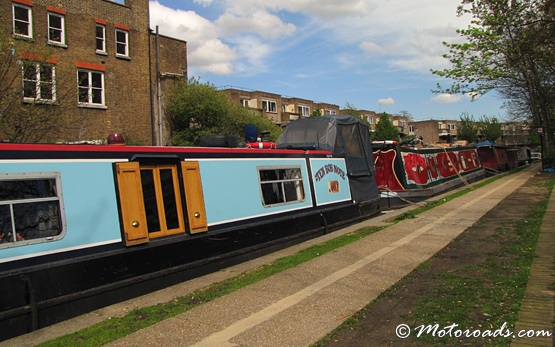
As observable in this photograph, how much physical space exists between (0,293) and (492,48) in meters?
19.6

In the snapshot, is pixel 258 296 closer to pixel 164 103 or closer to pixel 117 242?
pixel 117 242

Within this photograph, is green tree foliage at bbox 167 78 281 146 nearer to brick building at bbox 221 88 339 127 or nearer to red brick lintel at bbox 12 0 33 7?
red brick lintel at bbox 12 0 33 7

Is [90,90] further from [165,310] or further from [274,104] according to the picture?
[274,104]

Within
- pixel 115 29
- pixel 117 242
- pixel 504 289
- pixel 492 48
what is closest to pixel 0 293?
pixel 117 242

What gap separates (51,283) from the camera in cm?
461

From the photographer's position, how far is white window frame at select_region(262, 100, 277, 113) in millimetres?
45412

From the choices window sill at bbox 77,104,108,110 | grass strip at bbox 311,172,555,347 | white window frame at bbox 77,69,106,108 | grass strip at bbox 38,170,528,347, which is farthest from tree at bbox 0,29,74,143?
grass strip at bbox 311,172,555,347

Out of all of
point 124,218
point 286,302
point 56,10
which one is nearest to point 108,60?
point 56,10

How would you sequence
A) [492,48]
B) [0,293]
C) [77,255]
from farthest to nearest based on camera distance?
[492,48]
[77,255]
[0,293]

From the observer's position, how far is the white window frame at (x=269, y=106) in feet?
149

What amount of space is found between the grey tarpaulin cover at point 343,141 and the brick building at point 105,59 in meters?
10.9

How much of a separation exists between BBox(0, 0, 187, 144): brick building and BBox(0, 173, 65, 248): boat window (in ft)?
46.4

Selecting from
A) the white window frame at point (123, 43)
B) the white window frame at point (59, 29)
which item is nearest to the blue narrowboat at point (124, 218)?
the white window frame at point (59, 29)

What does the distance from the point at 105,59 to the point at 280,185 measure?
56.2 feet
